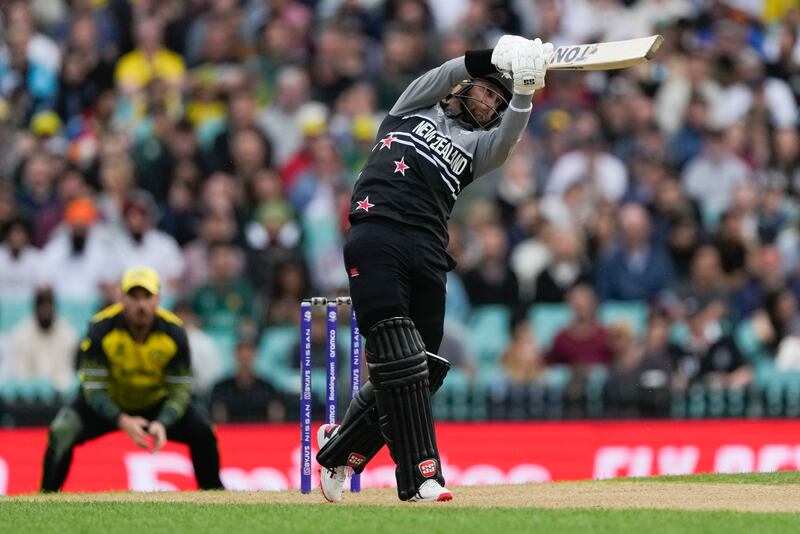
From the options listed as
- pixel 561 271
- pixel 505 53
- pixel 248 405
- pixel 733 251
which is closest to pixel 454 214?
pixel 561 271

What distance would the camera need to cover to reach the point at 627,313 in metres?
16.2

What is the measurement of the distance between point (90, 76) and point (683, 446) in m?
7.67

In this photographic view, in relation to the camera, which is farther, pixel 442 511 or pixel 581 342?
pixel 581 342

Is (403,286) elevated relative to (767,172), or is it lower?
lower

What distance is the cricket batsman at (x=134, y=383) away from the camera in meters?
11.8

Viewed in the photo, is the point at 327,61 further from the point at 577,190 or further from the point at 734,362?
the point at 734,362

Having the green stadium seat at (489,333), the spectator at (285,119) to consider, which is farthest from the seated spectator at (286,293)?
the spectator at (285,119)

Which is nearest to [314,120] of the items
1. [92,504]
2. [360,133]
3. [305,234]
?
[360,133]

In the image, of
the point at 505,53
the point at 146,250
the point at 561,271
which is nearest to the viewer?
the point at 505,53

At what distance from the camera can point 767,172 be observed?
18.0 metres

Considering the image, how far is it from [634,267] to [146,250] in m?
4.74

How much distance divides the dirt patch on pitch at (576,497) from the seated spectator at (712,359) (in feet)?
16.8

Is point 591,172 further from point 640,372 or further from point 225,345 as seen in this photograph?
point 225,345

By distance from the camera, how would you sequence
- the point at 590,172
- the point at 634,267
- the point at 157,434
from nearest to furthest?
the point at 157,434, the point at 634,267, the point at 590,172
